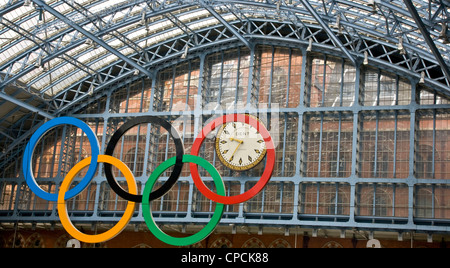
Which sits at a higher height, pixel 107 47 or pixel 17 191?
pixel 107 47

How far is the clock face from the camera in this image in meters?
41.6

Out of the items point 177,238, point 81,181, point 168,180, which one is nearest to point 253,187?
point 168,180

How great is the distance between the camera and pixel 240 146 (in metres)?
42.1

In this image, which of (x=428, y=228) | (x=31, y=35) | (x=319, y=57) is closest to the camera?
(x=428, y=228)

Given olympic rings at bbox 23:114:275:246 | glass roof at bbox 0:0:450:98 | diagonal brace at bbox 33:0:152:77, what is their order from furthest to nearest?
glass roof at bbox 0:0:450:98, diagonal brace at bbox 33:0:152:77, olympic rings at bbox 23:114:275:246

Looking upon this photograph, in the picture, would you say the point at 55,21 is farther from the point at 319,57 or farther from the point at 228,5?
the point at 319,57

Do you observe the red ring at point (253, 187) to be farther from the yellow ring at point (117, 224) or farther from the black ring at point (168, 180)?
the yellow ring at point (117, 224)

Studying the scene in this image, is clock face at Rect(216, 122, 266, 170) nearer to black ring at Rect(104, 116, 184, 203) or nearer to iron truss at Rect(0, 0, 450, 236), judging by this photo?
iron truss at Rect(0, 0, 450, 236)

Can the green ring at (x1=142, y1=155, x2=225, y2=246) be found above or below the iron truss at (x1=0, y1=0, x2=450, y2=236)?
below

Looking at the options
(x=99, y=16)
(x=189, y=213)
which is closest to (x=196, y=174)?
(x=189, y=213)

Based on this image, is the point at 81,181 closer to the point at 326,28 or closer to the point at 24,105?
the point at 24,105

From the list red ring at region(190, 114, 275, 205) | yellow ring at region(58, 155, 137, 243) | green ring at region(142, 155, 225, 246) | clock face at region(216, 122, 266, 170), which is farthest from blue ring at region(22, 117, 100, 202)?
clock face at region(216, 122, 266, 170)

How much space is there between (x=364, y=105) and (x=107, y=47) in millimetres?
18107

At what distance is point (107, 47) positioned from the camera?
4316 cm
